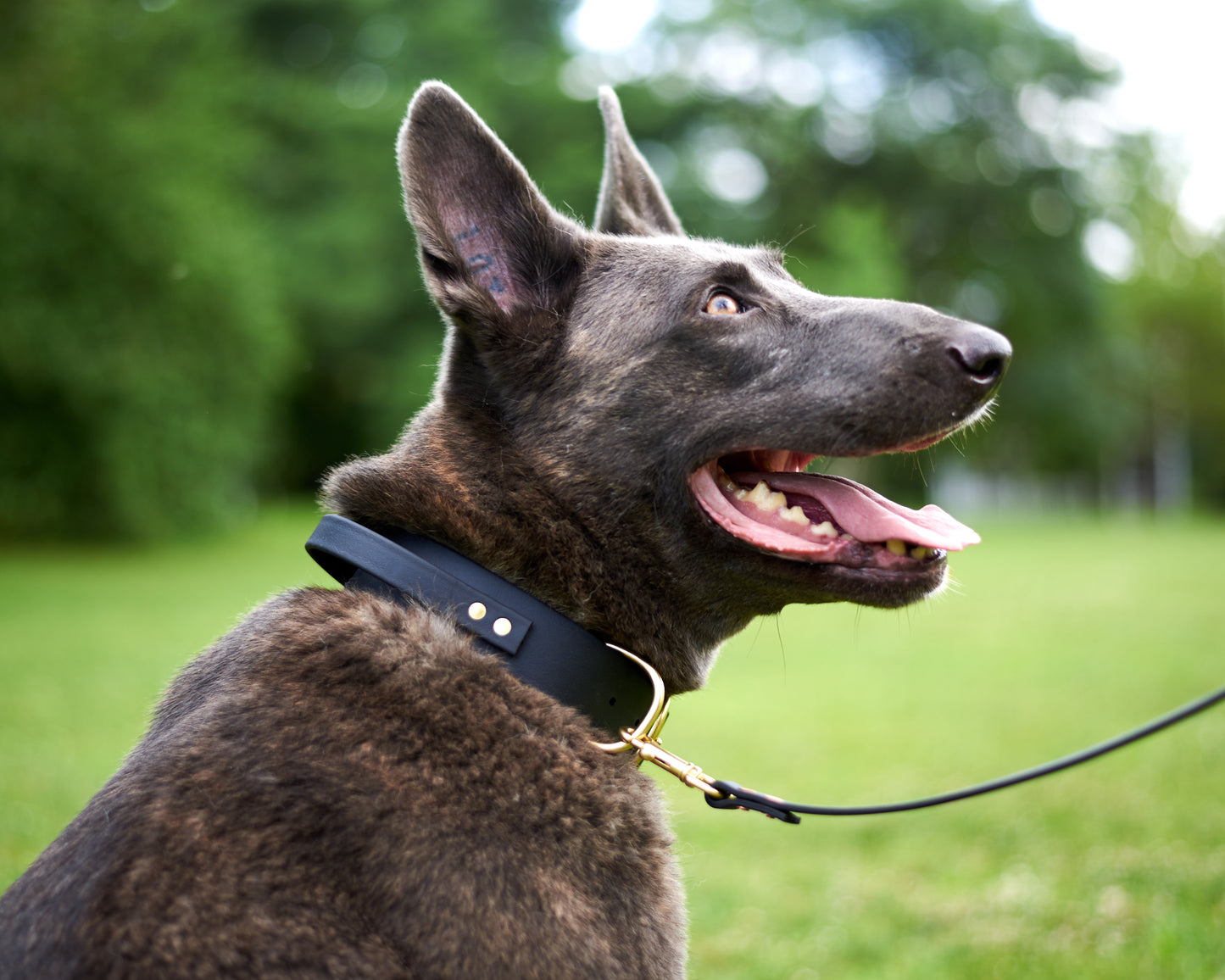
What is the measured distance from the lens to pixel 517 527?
2605mm

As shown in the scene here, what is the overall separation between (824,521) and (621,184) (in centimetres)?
150

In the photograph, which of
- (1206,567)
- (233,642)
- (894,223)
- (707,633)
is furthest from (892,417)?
(894,223)

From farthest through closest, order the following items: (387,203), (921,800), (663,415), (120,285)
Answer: (387,203), (120,285), (921,800), (663,415)

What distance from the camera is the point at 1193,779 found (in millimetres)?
7199

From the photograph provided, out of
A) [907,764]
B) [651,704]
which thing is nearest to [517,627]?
[651,704]

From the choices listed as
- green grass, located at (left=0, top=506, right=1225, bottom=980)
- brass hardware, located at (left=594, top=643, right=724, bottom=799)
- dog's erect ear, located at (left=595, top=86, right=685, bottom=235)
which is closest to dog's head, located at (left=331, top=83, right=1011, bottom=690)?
brass hardware, located at (left=594, top=643, right=724, bottom=799)

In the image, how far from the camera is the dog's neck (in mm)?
2564

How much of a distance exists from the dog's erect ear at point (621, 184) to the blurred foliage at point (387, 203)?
16719 millimetres

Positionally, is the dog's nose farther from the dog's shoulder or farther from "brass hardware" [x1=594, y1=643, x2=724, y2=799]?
the dog's shoulder

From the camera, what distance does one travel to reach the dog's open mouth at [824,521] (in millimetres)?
2617

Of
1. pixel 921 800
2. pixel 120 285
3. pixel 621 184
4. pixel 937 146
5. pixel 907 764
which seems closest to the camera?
pixel 921 800

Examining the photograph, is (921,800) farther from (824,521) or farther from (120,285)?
(120,285)

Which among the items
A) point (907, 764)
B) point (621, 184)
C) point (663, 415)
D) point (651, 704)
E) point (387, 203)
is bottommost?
point (387, 203)

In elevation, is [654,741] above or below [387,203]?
above
